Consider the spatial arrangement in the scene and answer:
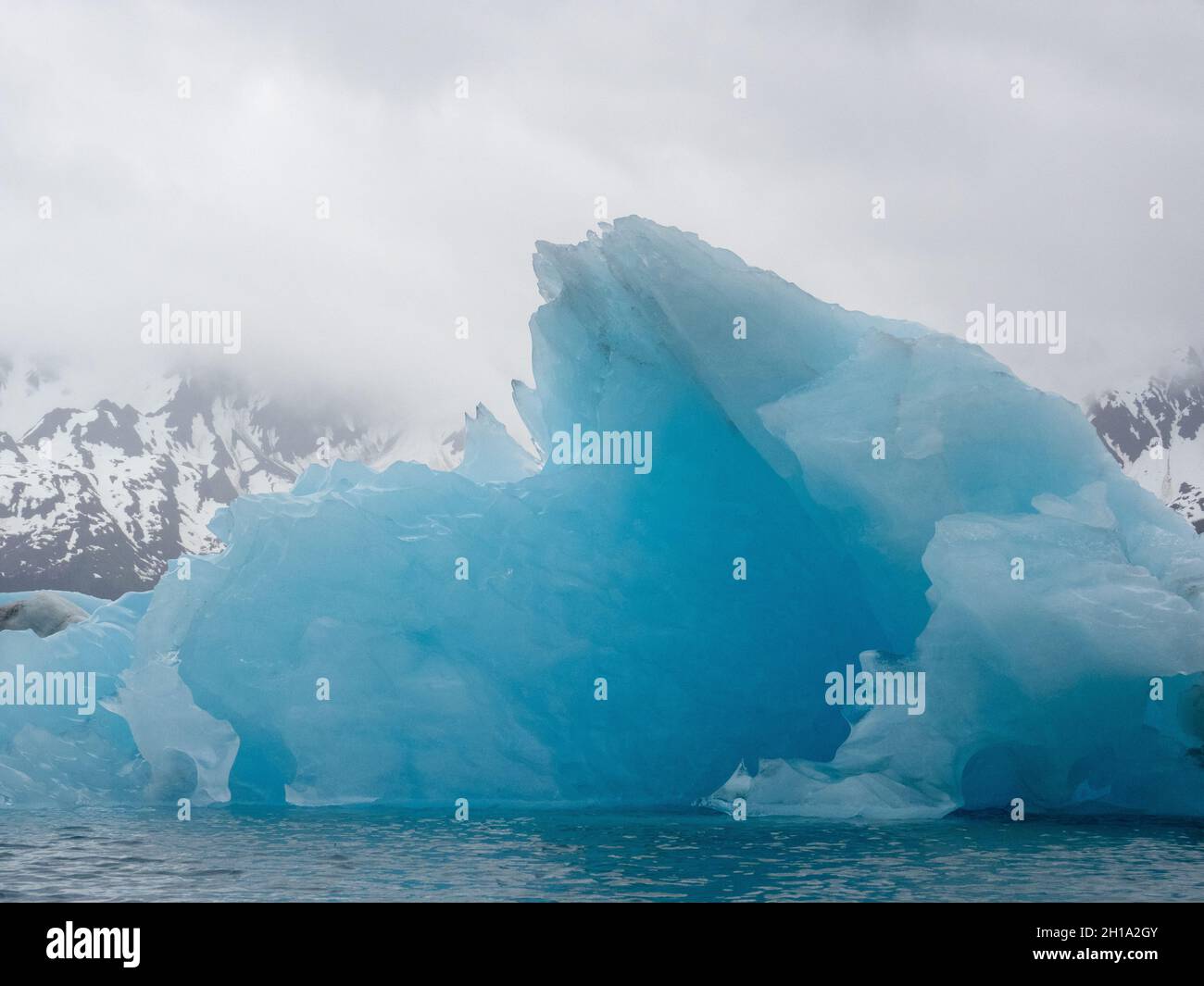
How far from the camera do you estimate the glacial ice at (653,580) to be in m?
15.0

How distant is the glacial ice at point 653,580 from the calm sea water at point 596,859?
1.40 meters

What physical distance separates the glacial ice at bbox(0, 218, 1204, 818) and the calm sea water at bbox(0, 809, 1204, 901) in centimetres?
140

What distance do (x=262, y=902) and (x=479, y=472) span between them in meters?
10.9

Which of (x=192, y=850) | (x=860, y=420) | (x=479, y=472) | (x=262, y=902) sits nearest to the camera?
(x=262, y=902)

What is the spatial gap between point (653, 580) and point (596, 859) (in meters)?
5.57
